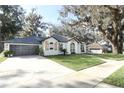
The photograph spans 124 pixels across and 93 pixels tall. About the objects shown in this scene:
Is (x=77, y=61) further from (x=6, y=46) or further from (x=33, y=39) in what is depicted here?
(x=6, y=46)

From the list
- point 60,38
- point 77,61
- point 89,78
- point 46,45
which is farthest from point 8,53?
point 89,78

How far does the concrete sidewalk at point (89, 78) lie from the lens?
3816mm

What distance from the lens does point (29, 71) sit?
409 cm

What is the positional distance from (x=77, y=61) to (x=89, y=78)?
576 mm

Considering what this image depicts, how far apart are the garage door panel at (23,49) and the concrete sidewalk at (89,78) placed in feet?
2.61

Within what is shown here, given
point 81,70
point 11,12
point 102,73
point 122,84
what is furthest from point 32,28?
point 122,84

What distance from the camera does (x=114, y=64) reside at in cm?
516

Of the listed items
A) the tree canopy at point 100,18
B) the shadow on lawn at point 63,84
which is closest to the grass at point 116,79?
the shadow on lawn at point 63,84

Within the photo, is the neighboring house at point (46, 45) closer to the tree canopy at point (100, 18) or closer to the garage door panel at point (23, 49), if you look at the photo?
the garage door panel at point (23, 49)

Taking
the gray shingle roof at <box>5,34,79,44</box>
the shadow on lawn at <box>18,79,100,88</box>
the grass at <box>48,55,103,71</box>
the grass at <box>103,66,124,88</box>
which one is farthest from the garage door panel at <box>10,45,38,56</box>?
the grass at <box>103,66,124,88</box>

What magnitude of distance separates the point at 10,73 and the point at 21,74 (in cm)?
21

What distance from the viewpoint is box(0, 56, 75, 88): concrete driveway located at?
379 cm
